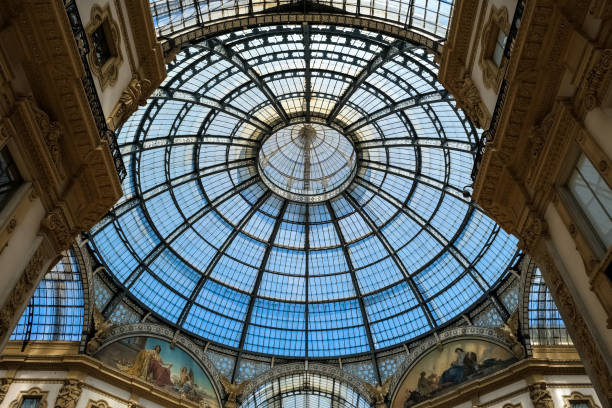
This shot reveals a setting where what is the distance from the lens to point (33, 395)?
20.8 meters

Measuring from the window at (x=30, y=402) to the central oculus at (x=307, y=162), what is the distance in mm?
17598

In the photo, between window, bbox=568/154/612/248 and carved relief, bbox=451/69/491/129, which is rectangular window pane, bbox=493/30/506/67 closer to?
carved relief, bbox=451/69/491/129

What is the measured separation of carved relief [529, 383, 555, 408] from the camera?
811 inches

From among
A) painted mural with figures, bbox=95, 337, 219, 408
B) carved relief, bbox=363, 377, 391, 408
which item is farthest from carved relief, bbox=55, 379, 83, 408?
carved relief, bbox=363, 377, 391, 408

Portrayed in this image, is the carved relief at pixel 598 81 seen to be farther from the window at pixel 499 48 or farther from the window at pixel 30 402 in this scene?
the window at pixel 30 402

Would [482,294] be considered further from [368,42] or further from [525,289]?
[368,42]

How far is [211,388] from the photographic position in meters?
26.9

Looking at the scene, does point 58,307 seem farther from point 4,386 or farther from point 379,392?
point 379,392

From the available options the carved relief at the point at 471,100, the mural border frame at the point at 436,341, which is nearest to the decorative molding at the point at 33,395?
the mural border frame at the point at 436,341

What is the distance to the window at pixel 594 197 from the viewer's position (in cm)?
978

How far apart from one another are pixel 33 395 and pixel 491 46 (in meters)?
23.0

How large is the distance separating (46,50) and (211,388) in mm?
21726

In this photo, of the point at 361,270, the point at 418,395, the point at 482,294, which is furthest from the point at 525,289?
the point at 361,270

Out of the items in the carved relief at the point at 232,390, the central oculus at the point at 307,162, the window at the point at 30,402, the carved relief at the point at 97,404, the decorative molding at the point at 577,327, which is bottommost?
the decorative molding at the point at 577,327
